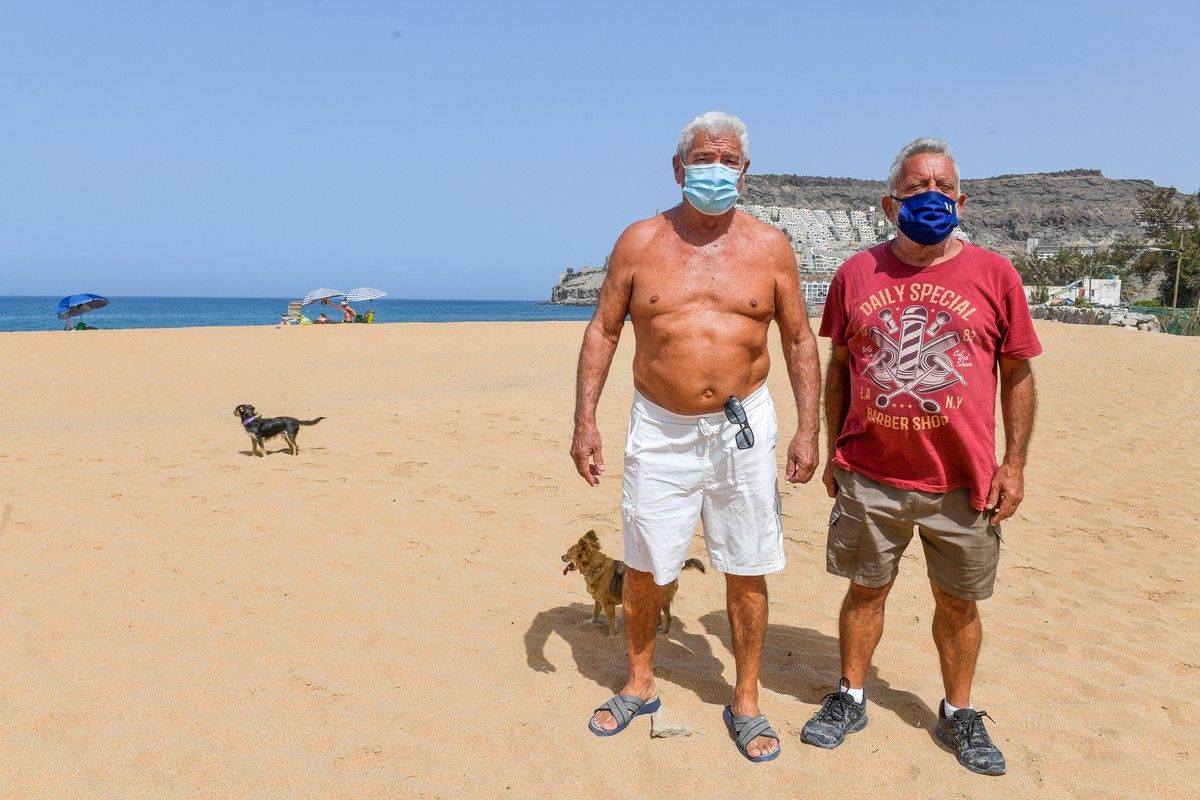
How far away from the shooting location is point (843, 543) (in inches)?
118

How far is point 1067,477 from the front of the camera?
7.34 metres

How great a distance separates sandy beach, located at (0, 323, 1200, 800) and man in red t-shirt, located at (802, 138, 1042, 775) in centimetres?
49

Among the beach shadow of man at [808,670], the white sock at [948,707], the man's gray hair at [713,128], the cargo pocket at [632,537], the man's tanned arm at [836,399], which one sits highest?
the man's gray hair at [713,128]

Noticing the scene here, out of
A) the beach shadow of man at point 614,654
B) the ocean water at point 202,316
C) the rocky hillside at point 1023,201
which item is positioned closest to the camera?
the beach shadow of man at point 614,654

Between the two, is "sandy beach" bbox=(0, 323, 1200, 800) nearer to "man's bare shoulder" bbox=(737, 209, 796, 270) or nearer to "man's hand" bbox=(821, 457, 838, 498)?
"man's hand" bbox=(821, 457, 838, 498)

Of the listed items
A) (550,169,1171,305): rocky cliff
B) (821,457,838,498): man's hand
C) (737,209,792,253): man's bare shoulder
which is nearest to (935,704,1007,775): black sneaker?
(821,457,838,498): man's hand

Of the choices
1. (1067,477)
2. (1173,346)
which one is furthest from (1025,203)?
(1067,477)

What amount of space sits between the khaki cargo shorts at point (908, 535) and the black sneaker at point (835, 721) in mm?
517

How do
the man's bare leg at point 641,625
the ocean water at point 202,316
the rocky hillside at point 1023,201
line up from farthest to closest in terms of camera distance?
the rocky hillside at point 1023,201
the ocean water at point 202,316
the man's bare leg at point 641,625

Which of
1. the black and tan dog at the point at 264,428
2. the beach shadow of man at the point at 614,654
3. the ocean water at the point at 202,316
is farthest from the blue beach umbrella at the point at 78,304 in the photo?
the beach shadow of man at the point at 614,654

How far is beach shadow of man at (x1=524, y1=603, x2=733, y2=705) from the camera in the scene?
3.50 metres

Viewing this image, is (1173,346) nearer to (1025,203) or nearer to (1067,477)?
(1067,477)

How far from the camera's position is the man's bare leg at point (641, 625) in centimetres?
318

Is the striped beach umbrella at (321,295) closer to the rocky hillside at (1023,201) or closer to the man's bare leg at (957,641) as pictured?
the man's bare leg at (957,641)
